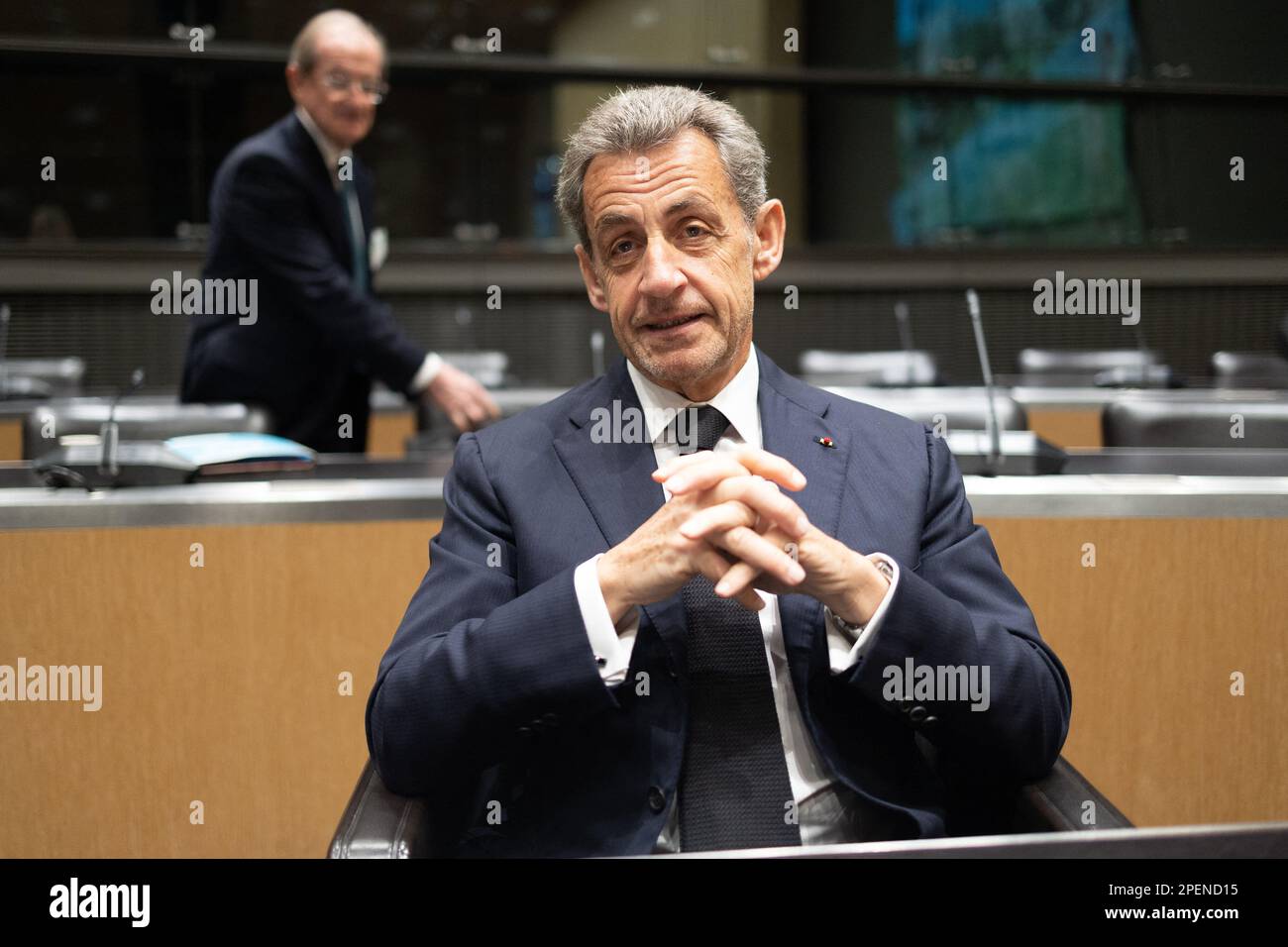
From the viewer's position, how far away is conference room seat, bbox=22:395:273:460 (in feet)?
8.36

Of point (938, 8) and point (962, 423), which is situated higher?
point (938, 8)

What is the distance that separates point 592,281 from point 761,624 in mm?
497

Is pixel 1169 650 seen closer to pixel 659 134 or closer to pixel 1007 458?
pixel 1007 458

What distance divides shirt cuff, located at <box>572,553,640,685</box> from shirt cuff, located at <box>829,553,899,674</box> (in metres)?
0.22

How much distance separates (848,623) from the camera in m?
1.25

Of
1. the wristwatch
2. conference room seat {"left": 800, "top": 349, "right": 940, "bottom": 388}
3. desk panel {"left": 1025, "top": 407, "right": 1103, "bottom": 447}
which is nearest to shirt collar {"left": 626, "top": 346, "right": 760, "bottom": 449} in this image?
the wristwatch

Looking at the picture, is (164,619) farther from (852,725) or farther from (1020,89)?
(1020,89)

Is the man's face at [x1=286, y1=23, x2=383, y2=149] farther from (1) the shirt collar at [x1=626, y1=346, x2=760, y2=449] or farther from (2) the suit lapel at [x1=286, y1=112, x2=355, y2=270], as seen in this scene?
(1) the shirt collar at [x1=626, y1=346, x2=760, y2=449]

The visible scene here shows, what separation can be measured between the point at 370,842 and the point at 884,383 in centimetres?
296

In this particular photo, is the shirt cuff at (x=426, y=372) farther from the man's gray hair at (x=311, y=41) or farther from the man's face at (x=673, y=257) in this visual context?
the man's face at (x=673, y=257)

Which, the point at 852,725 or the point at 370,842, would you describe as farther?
the point at 852,725

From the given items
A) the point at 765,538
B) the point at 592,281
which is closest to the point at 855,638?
the point at 765,538
